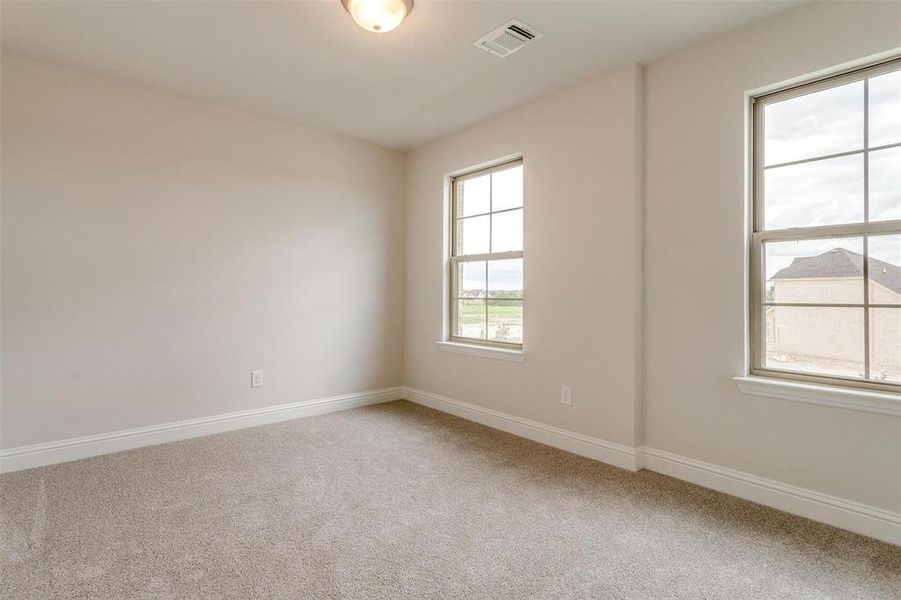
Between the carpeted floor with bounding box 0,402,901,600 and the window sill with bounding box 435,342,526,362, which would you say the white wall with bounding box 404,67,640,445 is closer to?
the window sill with bounding box 435,342,526,362

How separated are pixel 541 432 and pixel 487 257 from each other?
1486mm

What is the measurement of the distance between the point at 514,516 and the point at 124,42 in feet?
10.9

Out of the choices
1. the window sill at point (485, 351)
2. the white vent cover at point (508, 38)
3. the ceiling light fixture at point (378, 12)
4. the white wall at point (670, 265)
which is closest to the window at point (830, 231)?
the white wall at point (670, 265)

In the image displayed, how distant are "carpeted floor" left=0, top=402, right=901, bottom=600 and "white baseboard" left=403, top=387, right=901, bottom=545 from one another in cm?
7

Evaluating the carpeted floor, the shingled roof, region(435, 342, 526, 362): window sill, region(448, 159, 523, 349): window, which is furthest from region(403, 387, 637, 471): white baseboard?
the shingled roof

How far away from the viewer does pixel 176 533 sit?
1.99m

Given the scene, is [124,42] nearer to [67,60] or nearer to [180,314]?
[67,60]

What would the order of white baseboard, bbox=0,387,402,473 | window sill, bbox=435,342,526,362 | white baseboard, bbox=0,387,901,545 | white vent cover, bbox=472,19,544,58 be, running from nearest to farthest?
1. white baseboard, bbox=0,387,901,545
2. white vent cover, bbox=472,19,544,58
3. white baseboard, bbox=0,387,402,473
4. window sill, bbox=435,342,526,362

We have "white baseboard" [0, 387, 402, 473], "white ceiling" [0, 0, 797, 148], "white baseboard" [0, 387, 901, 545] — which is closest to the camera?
"white baseboard" [0, 387, 901, 545]

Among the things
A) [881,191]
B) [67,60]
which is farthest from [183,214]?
[881,191]

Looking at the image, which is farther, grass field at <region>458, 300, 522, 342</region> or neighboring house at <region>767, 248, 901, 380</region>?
grass field at <region>458, 300, 522, 342</region>

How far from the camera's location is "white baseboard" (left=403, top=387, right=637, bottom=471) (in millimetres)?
2801

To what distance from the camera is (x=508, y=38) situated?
2.48 meters

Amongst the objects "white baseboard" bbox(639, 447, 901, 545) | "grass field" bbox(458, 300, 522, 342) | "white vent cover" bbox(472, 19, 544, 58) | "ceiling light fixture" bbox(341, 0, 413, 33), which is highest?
"white vent cover" bbox(472, 19, 544, 58)
